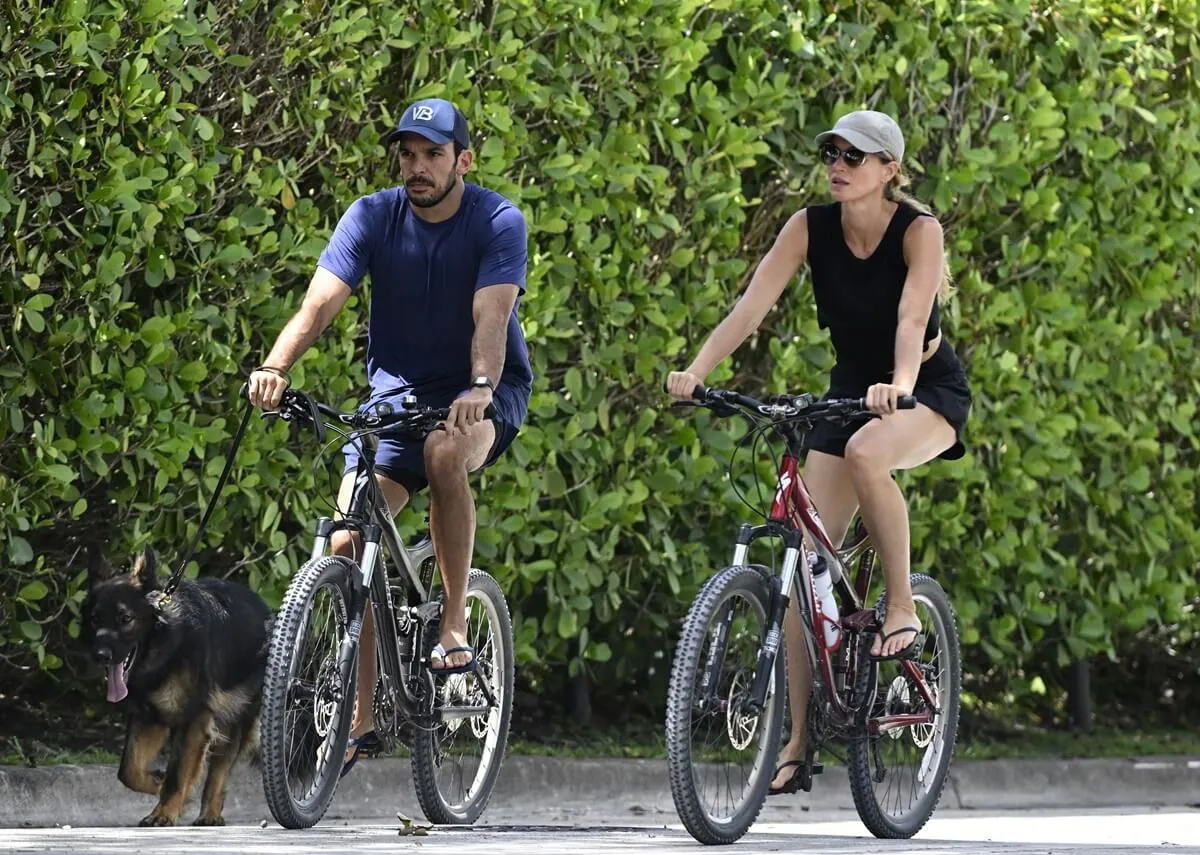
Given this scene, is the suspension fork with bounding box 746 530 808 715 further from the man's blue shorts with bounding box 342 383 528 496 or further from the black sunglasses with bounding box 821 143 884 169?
the black sunglasses with bounding box 821 143 884 169

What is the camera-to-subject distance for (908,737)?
740 cm

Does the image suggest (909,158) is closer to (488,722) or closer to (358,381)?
(358,381)

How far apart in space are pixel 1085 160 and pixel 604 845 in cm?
492

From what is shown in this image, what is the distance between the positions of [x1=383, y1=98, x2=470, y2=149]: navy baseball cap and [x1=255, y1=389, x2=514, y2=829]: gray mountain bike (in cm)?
79

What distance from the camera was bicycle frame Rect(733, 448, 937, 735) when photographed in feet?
21.2

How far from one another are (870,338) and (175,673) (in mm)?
2417

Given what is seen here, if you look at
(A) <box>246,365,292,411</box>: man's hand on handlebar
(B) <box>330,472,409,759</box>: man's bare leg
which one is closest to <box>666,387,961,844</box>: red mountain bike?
(B) <box>330,472,409,759</box>: man's bare leg

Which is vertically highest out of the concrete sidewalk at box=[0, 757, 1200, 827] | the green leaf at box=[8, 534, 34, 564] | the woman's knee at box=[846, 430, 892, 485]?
the woman's knee at box=[846, 430, 892, 485]

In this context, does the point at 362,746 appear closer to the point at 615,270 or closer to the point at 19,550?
the point at 19,550

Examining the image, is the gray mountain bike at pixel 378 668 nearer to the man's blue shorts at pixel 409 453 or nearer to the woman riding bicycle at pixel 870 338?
the man's blue shorts at pixel 409 453

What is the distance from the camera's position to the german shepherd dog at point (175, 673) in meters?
7.25

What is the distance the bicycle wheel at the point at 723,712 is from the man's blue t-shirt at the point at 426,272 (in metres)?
1.05

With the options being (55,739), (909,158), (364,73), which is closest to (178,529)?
(55,739)

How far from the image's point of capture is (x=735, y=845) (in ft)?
21.4
